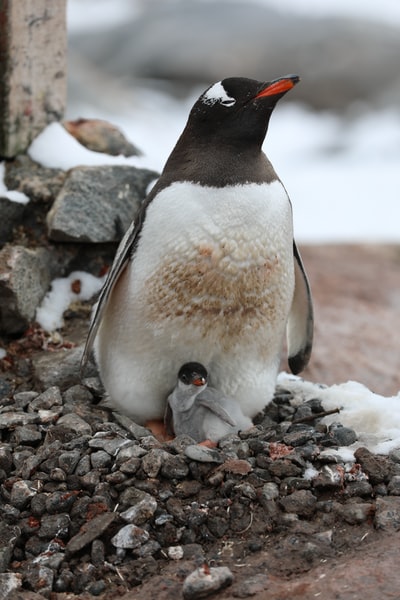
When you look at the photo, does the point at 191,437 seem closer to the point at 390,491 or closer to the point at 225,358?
the point at 225,358

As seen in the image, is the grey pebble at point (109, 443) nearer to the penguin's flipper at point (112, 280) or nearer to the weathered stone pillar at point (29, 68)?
the penguin's flipper at point (112, 280)

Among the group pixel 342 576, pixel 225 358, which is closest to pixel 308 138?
pixel 225 358

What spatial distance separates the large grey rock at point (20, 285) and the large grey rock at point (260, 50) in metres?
12.5

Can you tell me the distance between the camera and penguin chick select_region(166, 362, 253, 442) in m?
2.98

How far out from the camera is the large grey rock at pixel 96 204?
3.84 metres

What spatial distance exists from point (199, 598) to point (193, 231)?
4.01 ft

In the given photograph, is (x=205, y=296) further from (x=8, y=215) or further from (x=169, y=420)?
(x=8, y=215)

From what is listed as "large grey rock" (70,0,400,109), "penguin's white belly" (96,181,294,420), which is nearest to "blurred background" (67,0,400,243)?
"large grey rock" (70,0,400,109)

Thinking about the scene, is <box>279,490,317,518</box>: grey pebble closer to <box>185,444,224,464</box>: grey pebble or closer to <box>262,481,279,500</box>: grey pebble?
<box>262,481,279,500</box>: grey pebble

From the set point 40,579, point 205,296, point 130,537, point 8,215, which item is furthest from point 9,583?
point 8,215

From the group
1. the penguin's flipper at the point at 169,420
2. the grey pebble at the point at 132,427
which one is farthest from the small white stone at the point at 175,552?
the penguin's flipper at the point at 169,420

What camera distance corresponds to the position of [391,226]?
10094 mm

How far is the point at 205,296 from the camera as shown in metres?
2.95

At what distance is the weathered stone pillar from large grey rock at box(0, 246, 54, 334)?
607mm
